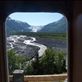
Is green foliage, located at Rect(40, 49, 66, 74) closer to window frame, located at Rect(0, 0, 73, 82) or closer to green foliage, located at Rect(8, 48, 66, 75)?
green foliage, located at Rect(8, 48, 66, 75)

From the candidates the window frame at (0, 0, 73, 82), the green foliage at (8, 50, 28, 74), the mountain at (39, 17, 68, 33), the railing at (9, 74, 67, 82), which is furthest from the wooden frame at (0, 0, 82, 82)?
the railing at (9, 74, 67, 82)

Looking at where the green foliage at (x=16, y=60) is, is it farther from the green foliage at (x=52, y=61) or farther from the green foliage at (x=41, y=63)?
the green foliage at (x=52, y=61)

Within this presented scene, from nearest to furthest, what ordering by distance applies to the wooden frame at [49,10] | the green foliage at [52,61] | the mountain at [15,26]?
the wooden frame at [49,10], the mountain at [15,26], the green foliage at [52,61]

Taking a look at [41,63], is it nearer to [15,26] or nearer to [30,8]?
[15,26]

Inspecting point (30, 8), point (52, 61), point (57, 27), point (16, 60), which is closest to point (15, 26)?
point (30, 8)

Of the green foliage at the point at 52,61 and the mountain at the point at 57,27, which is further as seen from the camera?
the green foliage at the point at 52,61

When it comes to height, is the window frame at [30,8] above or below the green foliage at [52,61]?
above

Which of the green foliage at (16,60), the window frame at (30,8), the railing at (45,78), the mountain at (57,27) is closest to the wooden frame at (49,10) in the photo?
the window frame at (30,8)

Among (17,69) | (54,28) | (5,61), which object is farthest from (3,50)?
(54,28)
